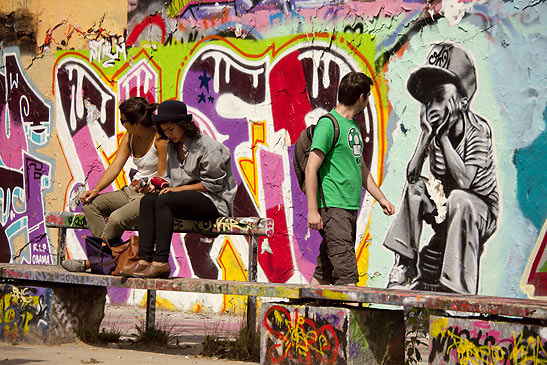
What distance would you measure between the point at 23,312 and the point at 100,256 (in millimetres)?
807

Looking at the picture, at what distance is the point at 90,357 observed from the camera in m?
5.97

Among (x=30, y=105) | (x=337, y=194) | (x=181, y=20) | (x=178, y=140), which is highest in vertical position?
(x=181, y=20)

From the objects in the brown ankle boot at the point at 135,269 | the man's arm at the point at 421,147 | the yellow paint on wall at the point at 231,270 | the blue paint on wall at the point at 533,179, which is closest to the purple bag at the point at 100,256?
the brown ankle boot at the point at 135,269

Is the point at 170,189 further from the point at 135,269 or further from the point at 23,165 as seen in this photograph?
the point at 23,165

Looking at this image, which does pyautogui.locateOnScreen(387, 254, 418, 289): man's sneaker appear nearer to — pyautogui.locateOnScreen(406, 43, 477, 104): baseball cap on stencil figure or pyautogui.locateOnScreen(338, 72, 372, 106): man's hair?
pyautogui.locateOnScreen(406, 43, 477, 104): baseball cap on stencil figure

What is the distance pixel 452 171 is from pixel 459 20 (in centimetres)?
136

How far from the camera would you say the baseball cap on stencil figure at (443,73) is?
775 centimetres

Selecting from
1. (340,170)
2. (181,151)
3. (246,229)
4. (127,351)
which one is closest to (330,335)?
(340,170)

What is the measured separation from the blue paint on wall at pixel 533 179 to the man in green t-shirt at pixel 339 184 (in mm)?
2280

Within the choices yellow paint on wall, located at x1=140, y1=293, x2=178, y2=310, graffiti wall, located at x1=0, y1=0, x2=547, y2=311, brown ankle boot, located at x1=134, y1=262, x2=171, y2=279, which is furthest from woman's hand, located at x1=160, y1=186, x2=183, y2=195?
yellow paint on wall, located at x1=140, y1=293, x2=178, y2=310

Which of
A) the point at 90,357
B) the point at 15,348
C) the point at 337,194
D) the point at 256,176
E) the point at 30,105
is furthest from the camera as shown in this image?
the point at 30,105

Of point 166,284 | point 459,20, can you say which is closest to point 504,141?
point 459,20

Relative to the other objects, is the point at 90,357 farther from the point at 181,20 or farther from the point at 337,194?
the point at 181,20

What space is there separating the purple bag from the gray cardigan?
67cm
